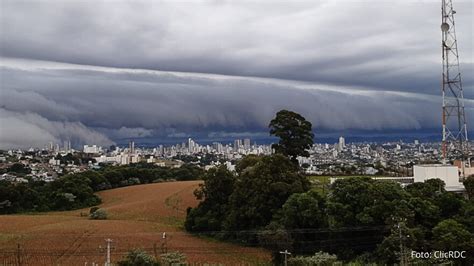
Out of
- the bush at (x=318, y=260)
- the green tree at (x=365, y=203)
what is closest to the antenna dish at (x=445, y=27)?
the green tree at (x=365, y=203)

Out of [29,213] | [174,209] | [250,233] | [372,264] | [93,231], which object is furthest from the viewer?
[29,213]

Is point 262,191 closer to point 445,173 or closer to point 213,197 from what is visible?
point 213,197

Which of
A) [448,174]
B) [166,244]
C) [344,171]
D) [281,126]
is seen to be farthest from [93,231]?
[344,171]

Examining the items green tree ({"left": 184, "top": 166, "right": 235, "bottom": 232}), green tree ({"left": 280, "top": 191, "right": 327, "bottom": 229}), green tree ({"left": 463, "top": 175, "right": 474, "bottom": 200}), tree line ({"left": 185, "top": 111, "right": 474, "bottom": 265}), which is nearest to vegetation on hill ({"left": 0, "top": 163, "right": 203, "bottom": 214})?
green tree ({"left": 184, "top": 166, "right": 235, "bottom": 232})

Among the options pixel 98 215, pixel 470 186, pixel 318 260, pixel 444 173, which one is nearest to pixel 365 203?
pixel 318 260

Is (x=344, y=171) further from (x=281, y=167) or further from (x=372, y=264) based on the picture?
(x=372, y=264)

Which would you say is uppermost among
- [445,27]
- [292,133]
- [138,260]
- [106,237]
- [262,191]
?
[445,27]
